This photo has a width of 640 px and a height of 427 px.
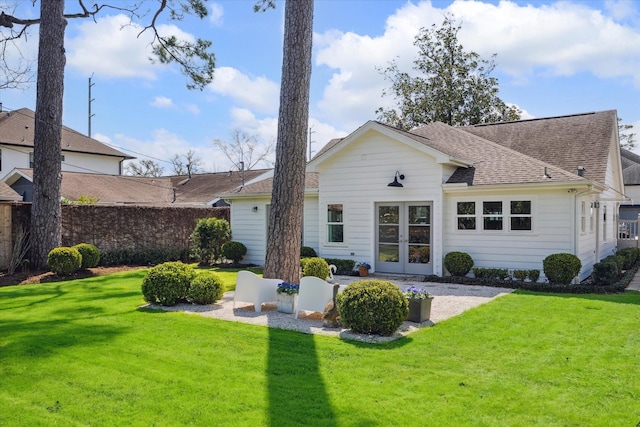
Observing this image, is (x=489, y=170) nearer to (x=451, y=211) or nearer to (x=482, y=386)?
(x=451, y=211)

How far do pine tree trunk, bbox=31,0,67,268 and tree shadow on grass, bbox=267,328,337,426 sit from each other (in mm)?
10874

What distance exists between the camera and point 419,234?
46.3 feet

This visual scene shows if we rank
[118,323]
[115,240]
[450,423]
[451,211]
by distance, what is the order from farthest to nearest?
[115,240], [451,211], [118,323], [450,423]

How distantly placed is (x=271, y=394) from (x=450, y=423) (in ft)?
5.69

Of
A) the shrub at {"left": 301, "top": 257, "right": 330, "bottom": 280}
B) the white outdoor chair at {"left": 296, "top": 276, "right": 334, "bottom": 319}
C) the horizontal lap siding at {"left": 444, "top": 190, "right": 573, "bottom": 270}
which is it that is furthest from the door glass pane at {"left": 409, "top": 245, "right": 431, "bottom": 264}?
the white outdoor chair at {"left": 296, "top": 276, "right": 334, "bottom": 319}

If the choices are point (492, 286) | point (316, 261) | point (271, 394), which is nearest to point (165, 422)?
point (271, 394)

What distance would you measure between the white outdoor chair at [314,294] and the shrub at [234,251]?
9138 millimetres

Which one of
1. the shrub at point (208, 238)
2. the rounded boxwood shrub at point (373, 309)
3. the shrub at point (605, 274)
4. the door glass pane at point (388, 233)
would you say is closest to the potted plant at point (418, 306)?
the rounded boxwood shrub at point (373, 309)

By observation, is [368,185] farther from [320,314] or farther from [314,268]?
[320,314]

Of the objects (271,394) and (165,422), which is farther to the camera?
(271,394)

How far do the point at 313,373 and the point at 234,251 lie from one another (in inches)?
481

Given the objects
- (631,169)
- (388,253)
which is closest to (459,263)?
(388,253)

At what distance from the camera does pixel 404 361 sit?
5914mm

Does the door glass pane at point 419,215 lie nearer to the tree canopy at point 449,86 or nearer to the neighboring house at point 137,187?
the neighboring house at point 137,187
